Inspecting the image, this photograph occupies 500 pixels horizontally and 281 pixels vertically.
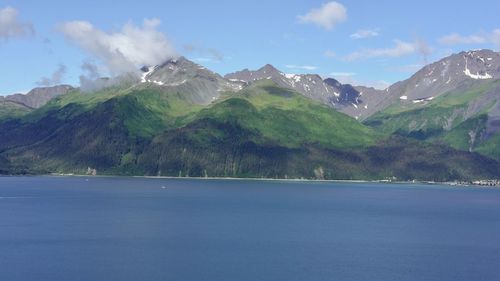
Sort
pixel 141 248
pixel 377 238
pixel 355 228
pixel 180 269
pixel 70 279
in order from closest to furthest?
1. pixel 70 279
2. pixel 180 269
3. pixel 141 248
4. pixel 377 238
5. pixel 355 228

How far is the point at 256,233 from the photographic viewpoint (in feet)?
569

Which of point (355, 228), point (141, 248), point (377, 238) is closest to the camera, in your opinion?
point (141, 248)

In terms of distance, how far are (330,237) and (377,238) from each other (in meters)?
10.9

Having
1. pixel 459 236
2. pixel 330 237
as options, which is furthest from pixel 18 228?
pixel 459 236

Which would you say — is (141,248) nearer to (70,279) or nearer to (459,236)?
(70,279)

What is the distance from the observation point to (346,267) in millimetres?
128125

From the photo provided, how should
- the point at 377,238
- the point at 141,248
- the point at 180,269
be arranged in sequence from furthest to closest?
the point at 377,238, the point at 141,248, the point at 180,269

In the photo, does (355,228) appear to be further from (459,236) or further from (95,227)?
(95,227)

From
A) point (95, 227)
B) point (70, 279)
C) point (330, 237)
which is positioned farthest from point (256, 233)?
point (70, 279)

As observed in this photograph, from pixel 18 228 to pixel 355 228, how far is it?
8483 cm

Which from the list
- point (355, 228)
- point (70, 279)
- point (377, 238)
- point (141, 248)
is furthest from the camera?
point (355, 228)

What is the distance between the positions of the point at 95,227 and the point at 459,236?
89151 mm

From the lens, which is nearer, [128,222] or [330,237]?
[330,237]

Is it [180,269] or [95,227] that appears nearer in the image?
[180,269]
